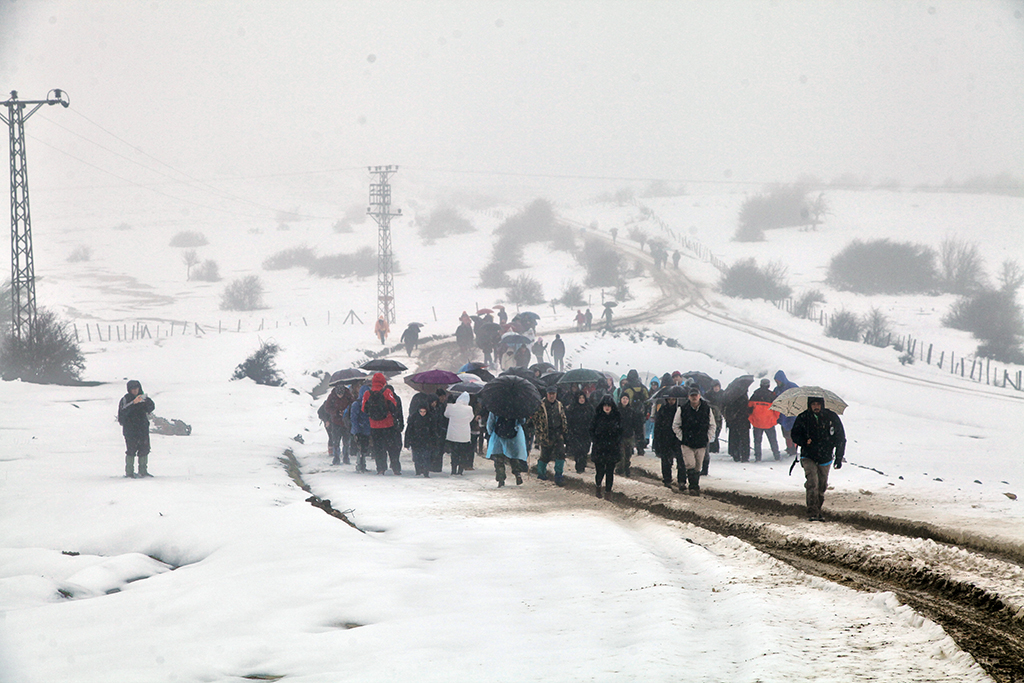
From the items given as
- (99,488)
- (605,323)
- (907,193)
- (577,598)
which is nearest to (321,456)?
(99,488)

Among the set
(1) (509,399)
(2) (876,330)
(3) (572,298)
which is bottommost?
(1) (509,399)

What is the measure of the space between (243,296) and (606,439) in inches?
2599

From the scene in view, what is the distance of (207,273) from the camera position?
87.4 metres

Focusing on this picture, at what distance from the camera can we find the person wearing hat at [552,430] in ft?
42.7

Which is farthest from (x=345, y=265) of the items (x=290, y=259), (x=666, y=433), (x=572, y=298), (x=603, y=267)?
(x=666, y=433)

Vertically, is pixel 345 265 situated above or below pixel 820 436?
above

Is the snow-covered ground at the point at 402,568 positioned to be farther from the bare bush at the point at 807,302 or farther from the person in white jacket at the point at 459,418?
the bare bush at the point at 807,302

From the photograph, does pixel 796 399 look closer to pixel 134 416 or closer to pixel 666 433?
pixel 666 433

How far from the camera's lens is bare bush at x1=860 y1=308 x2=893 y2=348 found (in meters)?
44.7

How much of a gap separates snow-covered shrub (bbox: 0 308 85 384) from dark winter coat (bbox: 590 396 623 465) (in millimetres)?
24612

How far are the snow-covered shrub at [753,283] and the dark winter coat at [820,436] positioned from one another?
55.4 m

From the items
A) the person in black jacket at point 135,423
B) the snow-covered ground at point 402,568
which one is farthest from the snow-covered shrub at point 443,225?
the person in black jacket at point 135,423

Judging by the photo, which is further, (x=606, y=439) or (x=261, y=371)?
(x=261, y=371)

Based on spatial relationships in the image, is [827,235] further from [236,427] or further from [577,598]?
[577,598]
